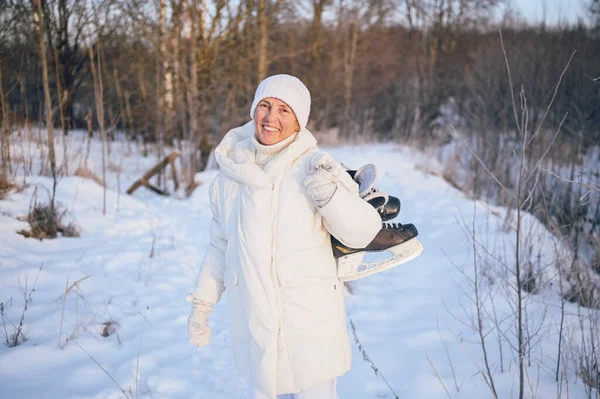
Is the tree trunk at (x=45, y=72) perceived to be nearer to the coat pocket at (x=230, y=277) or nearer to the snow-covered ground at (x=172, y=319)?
the snow-covered ground at (x=172, y=319)

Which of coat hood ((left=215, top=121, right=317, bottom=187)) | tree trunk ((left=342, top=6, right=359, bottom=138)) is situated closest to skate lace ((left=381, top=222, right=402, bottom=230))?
coat hood ((left=215, top=121, right=317, bottom=187))

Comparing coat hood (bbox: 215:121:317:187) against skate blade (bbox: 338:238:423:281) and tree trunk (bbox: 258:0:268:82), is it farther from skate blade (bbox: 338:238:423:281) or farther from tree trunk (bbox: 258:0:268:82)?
tree trunk (bbox: 258:0:268:82)

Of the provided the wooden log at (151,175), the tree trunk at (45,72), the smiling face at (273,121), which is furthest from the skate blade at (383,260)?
the wooden log at (151,175)

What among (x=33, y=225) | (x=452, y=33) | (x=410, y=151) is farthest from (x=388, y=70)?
(x=33, y=225)

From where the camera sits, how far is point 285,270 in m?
1.42

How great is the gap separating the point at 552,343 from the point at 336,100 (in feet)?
47.4

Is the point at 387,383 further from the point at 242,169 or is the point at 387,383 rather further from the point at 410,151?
the point at 410,151

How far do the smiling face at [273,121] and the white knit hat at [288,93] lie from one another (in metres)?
0.03

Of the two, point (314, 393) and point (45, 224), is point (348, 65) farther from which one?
point (314, 393)

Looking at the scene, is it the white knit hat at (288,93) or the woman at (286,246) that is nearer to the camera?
the woman at (286,246)

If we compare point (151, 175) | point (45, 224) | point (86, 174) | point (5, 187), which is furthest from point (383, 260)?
point (151, 175)

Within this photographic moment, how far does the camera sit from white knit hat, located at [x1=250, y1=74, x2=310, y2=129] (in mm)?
1518

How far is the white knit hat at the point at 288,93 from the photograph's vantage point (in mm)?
1518

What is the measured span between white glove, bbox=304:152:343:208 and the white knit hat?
0.94ft
